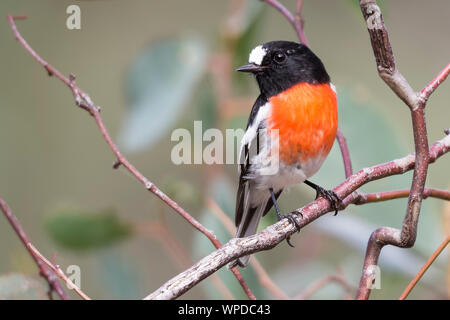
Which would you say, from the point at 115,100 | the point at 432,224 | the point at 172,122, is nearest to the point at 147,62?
the point at 172,122

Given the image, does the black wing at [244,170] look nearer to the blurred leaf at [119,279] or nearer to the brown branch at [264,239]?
the blurred leaf at [119,279]

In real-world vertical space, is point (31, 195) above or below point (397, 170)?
above

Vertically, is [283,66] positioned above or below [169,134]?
below

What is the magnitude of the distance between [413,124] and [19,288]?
1.14 meters

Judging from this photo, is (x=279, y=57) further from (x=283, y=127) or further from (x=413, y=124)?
(x=413, y=124)

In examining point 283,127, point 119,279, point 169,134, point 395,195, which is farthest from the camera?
point 169,134

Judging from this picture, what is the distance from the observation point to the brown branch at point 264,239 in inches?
45.3

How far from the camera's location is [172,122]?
9.08 feet

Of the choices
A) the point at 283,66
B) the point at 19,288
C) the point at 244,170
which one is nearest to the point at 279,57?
the point at 283,66

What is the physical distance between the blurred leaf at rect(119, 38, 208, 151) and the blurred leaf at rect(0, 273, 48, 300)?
3.12 feet

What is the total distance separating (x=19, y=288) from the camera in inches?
69.6

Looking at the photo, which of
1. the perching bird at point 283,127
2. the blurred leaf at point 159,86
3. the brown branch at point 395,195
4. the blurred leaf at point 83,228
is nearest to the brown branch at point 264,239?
the brown branch at point 395,195
